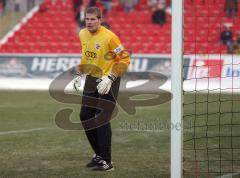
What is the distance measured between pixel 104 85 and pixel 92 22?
85 cm

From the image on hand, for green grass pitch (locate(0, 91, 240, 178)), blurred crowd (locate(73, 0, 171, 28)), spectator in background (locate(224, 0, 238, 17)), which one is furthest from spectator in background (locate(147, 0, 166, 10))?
green grass pitch (locate(0, 91, 240, 178))

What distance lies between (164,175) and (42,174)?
1.54 meters

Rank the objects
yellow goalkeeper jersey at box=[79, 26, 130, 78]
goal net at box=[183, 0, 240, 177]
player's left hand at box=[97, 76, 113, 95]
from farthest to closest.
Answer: goal net at box=[183, 0, 240, 177], yellow goalkeeper jersey at box=[79, 26, 130, 78], player's left hand at box=[97, 76, 113, 95]

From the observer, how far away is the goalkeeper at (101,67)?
790 cm

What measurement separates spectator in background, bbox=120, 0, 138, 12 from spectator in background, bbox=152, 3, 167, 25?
66.1 inches

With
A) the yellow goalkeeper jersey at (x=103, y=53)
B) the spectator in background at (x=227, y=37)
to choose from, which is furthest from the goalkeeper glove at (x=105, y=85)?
the spectator in background at (x=227, y=37)

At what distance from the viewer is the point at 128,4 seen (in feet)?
92.1

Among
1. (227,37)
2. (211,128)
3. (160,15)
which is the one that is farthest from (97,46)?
(160,15)

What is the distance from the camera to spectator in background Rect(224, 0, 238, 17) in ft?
74.6

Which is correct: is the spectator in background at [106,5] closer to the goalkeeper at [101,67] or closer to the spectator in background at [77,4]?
the spectator in background at [77,4]

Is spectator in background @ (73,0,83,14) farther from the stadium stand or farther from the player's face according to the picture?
the player's face

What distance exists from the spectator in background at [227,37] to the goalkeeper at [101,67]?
13.9 m

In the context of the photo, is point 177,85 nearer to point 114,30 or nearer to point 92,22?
point 92,22

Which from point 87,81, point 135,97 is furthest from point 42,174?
point 135,97
